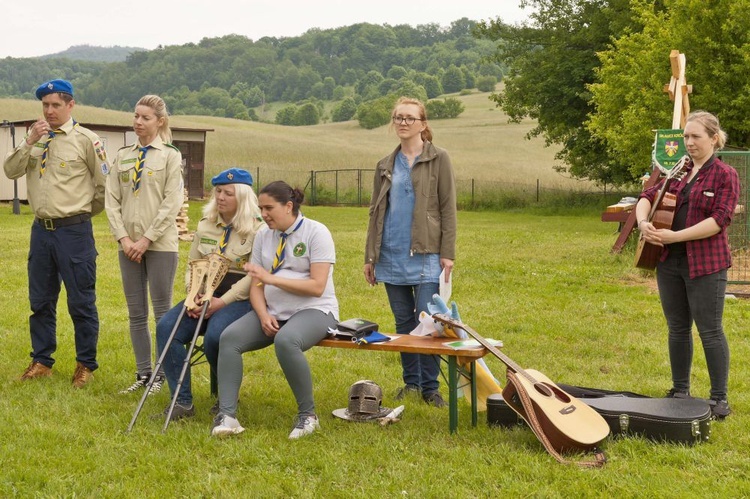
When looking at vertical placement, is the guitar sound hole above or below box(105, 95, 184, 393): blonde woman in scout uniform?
below

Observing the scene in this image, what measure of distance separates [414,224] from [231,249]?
4.04 ft

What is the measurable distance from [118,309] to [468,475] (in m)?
6.49

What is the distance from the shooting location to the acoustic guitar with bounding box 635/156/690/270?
5832 mm

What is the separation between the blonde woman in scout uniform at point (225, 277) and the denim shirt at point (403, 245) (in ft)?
2.89

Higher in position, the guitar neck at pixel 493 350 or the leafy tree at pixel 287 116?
the leafy tree at pixel 287 116

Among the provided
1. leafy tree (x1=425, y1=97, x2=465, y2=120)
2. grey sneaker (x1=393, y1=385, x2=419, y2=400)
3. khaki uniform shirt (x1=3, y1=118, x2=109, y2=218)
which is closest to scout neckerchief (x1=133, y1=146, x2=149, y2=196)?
khaki uniform shirt (x1=3, y1=118, x2=109, y2=218)

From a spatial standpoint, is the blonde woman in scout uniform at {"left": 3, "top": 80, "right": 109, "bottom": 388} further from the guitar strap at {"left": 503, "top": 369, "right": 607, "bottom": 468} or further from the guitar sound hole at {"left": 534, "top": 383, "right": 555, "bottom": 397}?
the guitar sound hole at {"left": 534, "top": 383, "right": 555, "bottom": 397}

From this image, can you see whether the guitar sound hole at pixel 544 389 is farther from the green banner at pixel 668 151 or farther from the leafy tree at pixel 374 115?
the leafy tree at pixel 374 115

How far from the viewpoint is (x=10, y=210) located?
26.4 m

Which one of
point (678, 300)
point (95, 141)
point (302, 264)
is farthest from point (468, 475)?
point (95, 141)

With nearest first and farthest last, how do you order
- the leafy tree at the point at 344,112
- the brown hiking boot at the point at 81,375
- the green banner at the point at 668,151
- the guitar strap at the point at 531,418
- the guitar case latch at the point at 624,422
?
the guitar strap at the point at 531,418 → the guitar case latch at the point at 624,422 → the brown hiking boot at the point at 81,375 → the green banner at the point at 668,151 → the leafy tree at the point at 344,112

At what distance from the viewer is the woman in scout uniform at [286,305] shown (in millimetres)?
5359

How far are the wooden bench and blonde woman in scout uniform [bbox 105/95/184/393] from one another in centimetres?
151

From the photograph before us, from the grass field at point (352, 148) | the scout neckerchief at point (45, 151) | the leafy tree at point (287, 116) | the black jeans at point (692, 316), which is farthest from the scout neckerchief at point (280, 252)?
the leafy tree at point (287, 116)
